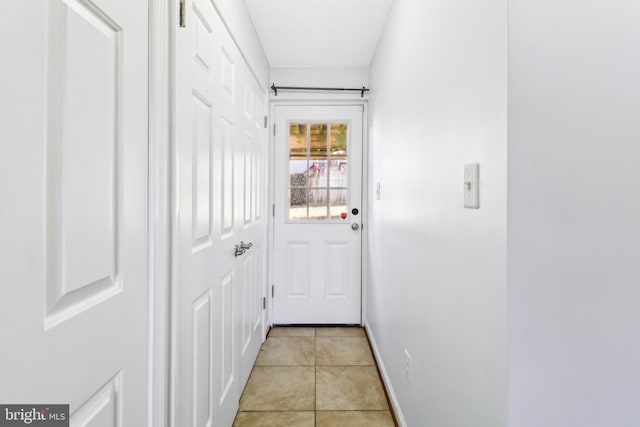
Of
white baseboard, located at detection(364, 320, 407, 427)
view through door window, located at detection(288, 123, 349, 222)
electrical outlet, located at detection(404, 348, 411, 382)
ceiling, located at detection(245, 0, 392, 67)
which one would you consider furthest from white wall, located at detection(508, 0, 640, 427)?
view through door window, located at detection(288, 123, 349, 222)

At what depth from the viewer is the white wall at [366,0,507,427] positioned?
2.64 feet

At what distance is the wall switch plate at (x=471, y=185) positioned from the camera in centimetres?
88

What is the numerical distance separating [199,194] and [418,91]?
1002 mm

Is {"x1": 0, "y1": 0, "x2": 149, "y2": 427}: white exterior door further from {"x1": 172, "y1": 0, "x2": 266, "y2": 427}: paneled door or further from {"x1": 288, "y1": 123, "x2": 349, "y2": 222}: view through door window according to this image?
{"x1": 288, "y1": 123, "x2": 349, "y2": 222}: view through door window

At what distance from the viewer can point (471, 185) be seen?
0.91 meters

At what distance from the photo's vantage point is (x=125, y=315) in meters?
0.83

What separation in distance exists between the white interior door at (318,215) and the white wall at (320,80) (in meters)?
0.10

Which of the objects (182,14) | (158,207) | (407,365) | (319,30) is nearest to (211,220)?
(158,207)

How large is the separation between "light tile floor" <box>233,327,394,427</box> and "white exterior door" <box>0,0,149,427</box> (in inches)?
43.6

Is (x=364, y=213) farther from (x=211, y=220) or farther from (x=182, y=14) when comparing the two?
(x=182, y=14)

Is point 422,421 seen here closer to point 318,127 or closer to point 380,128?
point 380,128

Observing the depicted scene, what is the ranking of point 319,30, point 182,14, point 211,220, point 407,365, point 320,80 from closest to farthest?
point 182,14 < point 211,220 < point 407,365 < point 319,30 < point 320,80

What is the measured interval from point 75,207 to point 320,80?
2639 millimetres

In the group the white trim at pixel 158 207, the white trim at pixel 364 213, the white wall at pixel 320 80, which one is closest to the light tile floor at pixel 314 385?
the white trim at pixel 364 213
